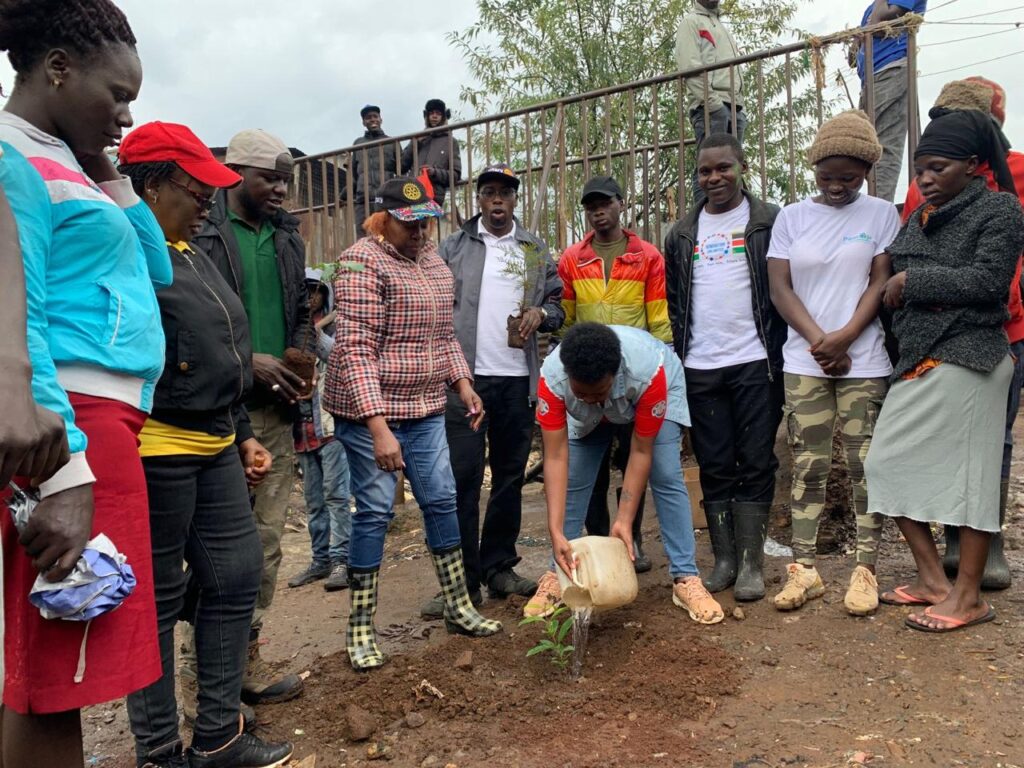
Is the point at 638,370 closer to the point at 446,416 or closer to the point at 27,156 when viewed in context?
the point at 446,416

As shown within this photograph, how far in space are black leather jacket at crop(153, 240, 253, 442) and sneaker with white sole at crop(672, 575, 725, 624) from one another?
222cm

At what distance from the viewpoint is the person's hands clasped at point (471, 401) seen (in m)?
4.01

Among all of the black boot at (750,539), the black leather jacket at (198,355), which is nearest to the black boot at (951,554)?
the black boot at (750,539)

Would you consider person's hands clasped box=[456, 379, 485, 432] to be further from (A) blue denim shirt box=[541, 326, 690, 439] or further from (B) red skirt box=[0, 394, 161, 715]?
(B) red skirt box=[0, 394, 161, 715]

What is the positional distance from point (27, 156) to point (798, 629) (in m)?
3.26

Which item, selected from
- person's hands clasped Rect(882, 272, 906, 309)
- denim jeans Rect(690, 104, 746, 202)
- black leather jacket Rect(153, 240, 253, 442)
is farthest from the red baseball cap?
denim jeans Rect(690, 104, 746, 202)

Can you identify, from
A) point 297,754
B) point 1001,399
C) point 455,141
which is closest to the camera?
point 297,754

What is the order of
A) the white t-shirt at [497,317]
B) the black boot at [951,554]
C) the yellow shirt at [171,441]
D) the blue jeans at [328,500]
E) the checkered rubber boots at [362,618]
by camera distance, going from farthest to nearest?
the blue jeans at [328,500], the white t-shirt at [497,317], the black boot at [951,554], the checkered rubber boots at [362,618], the yellow shirt at [171,441]

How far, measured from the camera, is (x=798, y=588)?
3.83 metres

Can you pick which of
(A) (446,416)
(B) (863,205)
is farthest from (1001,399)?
(A) (446,416)

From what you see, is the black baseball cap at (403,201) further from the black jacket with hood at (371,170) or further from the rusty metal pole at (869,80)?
the black jacket with hood at (371,170)

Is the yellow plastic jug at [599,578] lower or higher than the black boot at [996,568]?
higher

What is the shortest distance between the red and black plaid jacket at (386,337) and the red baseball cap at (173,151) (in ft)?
3.24

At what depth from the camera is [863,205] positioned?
3.89 m
